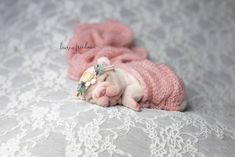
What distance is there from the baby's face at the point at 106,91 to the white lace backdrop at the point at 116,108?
0.11 feet

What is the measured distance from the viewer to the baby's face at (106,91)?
60.9 inches

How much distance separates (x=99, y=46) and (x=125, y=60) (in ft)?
0.50

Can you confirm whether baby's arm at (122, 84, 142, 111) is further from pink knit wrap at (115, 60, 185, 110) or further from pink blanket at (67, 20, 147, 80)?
pink blanket at (67, 20, 147, 80)

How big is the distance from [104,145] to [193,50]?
1.08m

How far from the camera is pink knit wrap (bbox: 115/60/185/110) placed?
164 cm

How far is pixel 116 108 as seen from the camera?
1566mm

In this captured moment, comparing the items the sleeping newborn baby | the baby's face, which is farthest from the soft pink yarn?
the baby's face

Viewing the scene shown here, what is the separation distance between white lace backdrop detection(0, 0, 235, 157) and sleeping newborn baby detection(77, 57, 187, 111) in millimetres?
42

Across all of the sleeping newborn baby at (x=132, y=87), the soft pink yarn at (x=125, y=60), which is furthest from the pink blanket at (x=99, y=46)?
the sleeping newborn baby at (x=132, y=87)

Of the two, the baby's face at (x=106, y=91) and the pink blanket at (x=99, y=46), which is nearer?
the baby's face at (x=106, y=91)

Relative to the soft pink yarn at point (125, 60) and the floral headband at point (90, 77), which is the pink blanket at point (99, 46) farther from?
the floral headband at point (90, 77)

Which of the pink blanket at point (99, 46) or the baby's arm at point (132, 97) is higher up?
the pink blanket at point (99, 46)

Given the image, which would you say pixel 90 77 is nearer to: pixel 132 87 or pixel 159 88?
pixel 132 87

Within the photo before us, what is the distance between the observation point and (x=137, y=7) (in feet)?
7.84
